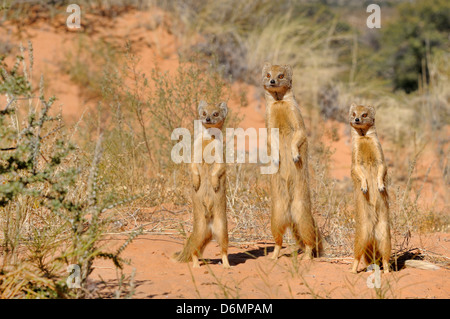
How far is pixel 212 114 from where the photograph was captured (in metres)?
4.96

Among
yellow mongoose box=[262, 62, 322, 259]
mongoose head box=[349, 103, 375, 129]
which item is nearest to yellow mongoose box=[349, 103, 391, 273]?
mongoose head box=[349, 103, 375, 129]

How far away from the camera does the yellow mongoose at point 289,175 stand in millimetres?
5391

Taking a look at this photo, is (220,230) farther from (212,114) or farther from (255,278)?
(212,114)

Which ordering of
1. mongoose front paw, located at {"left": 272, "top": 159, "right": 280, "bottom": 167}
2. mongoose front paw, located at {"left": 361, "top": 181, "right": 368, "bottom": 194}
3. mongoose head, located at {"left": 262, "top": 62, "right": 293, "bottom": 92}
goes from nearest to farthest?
mongoose front paw, located at {"left": 361, "top": 181, "right": 368, "bottom": 194}, mongoose head, located at {"left": 262, "top": 62, "right": 293, "bottom": 92}, mongoose front paw, located at {"left": 272, "top": 159, "right": 280, "bottom": 167}

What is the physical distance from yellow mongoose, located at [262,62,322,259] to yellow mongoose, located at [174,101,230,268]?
637 mm

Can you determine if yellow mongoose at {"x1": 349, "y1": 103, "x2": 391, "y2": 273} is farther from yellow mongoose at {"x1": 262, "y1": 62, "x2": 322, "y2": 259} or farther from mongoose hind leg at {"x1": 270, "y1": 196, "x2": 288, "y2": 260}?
mongoose hind leg at {"x1": 270, "y1": 196, "x2": 288, "y2": 260}

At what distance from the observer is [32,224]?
5754mm

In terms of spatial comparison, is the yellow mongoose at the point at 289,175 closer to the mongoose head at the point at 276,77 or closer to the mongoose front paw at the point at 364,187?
the mongoose head at the point at 276,77

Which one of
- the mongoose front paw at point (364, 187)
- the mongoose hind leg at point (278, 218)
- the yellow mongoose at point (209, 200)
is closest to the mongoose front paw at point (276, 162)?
the mongoose hind leg at point (278, 218)

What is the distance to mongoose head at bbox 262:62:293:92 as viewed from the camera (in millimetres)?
5340

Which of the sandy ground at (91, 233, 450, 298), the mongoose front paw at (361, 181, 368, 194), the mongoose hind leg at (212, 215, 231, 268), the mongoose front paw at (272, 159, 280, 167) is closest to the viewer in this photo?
the sandy ground at (91, 233, 450, 298)

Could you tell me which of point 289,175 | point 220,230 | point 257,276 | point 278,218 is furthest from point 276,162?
point 257,276

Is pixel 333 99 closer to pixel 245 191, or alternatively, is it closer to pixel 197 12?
pixel 197 12
